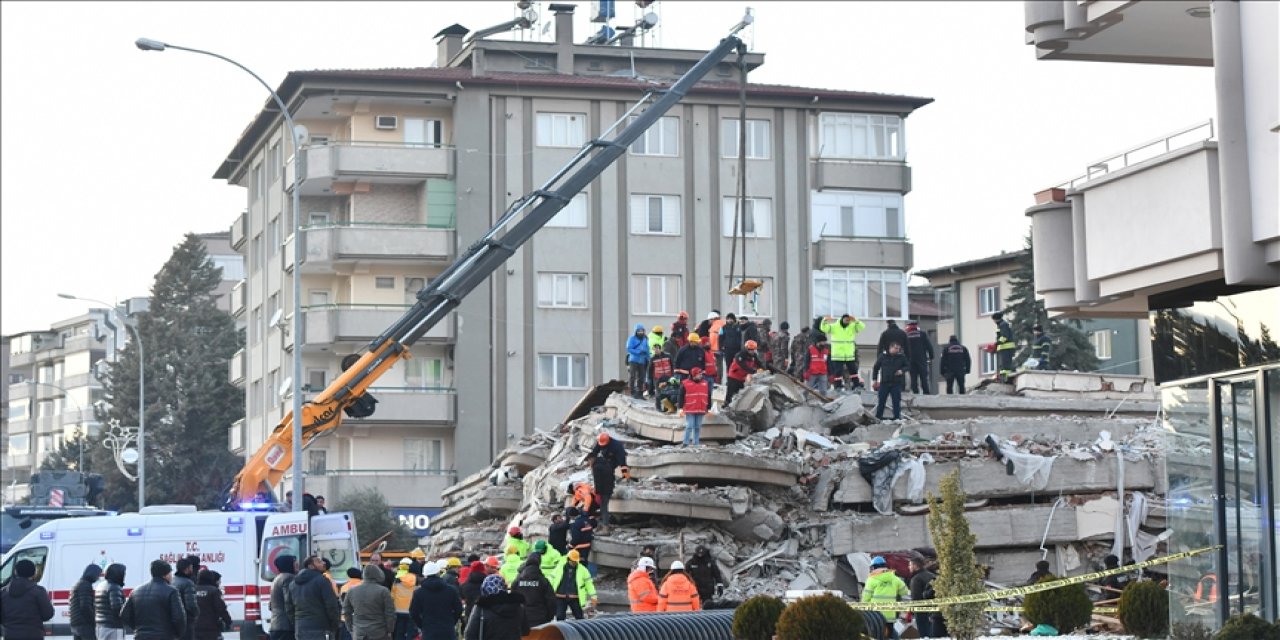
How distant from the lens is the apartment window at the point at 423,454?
60.2 meters

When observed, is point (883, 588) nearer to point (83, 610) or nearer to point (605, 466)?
point (605, 466)

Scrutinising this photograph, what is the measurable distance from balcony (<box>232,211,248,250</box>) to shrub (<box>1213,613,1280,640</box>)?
195 feet

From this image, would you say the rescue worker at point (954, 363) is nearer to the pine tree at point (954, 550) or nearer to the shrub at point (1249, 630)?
the pine tree at point (954, 550)

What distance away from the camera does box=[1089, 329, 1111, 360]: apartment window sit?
71875 mm

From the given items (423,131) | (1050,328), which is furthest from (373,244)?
(1050,328)

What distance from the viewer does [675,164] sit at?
207 feet

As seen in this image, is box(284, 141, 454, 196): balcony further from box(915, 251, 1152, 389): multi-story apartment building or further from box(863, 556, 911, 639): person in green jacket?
box(863, 556, 911, 639): person in green jacket

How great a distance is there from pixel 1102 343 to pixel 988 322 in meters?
4.74

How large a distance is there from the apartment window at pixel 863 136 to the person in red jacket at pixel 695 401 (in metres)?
37.1

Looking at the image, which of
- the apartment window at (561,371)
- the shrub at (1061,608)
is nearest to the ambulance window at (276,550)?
the shrub at (1061,608)

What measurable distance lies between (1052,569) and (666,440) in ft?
20.7

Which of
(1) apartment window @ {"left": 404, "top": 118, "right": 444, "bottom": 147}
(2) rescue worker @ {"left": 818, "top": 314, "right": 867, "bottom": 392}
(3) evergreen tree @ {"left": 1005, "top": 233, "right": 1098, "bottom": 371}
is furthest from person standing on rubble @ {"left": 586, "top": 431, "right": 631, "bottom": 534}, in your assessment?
(3) evergreen tree @ {"left": 1005, "top": 233, "right": 1098, "bottom": 371}

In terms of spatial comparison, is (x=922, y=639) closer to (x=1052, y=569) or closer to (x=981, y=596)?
(x=981, y=596)

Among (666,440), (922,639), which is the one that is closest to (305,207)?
(666,440)
